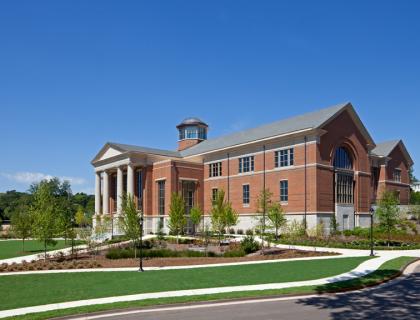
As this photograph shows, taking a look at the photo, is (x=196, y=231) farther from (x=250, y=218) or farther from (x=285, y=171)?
(x=285, y=171)

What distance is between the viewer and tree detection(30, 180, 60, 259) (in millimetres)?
32812

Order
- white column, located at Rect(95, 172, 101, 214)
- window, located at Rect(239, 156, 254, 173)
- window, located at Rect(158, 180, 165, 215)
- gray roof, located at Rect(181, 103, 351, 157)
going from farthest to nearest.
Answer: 1. white column, located at Rect(95, 172, 101, 214)
2. window, located at Rect(158, 180, 165, 215)
3. window, located at Rect(239, 156, 254, 173)
4. gray roof, located at Rect(181, 103, 351, 157)

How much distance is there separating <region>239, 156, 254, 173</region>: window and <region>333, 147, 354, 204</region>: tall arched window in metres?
10.2

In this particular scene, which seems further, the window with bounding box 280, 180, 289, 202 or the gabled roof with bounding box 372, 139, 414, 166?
the gabled roof with bounding box 372, 139, 414, 166

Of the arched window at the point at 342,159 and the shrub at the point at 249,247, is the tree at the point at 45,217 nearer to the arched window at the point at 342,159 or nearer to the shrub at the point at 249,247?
the shrub at the point at 249,247

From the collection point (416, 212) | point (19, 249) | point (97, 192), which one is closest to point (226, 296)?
point (19, 249)

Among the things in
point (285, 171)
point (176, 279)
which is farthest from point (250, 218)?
point (176, 279)

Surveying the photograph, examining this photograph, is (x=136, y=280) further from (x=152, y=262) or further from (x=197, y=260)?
(x=197, y=260)

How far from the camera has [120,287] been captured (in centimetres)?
1695

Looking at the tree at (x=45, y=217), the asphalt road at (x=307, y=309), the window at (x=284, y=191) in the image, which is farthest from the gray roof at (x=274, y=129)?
the asphalt road at (x=307, y=309)

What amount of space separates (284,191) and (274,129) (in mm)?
8916

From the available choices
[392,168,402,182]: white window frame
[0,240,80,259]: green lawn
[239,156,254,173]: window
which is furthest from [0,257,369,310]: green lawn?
[392,168,402,182]: white window frame

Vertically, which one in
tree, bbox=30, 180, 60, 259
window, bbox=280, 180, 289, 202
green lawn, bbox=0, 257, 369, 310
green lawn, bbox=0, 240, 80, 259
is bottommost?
green lawn, bbox=0, 240, 80, 259

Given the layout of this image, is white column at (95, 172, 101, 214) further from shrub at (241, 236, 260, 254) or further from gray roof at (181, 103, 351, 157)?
shrub at (241, 236, 260, 254)
